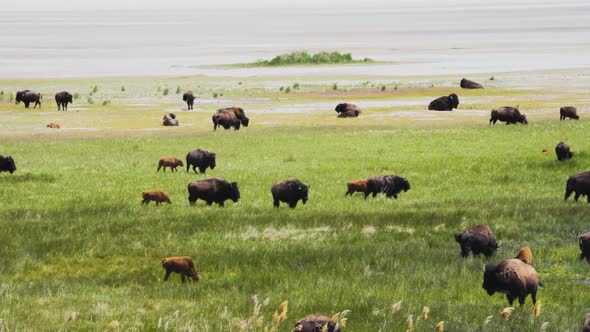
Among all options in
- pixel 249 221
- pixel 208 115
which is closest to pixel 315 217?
pixel 249 221

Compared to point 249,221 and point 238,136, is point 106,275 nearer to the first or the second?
point 249,221

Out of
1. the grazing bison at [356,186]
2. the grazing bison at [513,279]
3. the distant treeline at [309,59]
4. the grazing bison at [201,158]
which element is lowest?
the distant treeline at [309,59]

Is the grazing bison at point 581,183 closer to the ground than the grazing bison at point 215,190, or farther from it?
farther from it

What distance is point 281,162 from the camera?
38.3m

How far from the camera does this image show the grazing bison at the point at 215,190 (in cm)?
2580

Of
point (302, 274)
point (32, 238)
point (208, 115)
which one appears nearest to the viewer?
point (302, 274)

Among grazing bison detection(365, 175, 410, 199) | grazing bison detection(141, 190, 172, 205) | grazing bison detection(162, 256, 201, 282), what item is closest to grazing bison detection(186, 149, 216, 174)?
grazing bison detection(365, 175, 410, 199)

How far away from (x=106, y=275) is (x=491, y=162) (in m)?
22.1

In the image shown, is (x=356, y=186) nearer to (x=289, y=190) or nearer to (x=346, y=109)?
(x=289, y=190)

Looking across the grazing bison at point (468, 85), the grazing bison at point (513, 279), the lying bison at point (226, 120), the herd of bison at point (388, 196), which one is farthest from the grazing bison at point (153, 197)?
the grazing bison at point (468, 85)

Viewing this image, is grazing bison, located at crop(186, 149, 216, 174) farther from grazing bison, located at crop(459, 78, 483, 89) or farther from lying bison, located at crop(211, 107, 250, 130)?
grazing bison, located at crop(459, 78, 483, 89)

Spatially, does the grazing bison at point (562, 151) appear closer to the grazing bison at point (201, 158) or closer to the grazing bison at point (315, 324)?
the grazing bison at point (201, 158)

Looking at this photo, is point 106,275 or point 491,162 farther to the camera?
point 491,162

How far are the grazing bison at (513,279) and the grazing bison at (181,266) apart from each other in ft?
15.2
